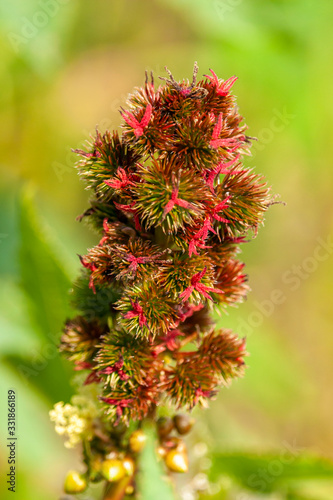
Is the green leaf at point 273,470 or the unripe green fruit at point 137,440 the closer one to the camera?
the unripe green fruit at point 137,440

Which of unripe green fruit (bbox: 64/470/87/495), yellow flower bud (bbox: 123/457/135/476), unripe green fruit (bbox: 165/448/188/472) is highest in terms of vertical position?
unripe green fruit (bbox: 165/448/188/472)

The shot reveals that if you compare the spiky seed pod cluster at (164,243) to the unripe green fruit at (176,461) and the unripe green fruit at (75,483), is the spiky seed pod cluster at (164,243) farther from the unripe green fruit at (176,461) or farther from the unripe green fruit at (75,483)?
the unripe green fruit at (75,483)

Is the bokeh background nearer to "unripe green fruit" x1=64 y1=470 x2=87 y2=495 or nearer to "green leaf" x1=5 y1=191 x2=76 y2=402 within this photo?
"green leaf" x1=5 y1=191 x2=76 y2=402

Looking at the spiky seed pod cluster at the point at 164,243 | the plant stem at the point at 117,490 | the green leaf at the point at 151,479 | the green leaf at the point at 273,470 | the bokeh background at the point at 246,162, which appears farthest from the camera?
the bokeh background at the point at 246,162

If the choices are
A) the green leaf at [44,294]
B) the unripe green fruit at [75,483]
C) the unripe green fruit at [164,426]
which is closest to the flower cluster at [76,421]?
the unripe green fruit at [75,483]

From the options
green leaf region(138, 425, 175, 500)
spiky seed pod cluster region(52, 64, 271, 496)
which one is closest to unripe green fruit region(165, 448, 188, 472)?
green leaf region(138, 425, 175, 500)
